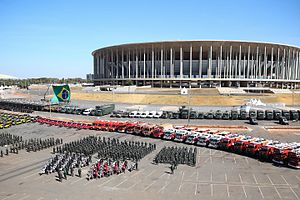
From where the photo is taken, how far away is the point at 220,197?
18.3 metres

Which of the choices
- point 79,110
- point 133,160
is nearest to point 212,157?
point 133,160

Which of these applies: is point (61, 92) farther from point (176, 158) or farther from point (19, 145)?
point (176, 158)

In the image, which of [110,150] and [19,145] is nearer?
[110,150]

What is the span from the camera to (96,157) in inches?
1126

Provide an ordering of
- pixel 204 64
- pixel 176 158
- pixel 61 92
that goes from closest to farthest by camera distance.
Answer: pixel 176 158
pixel 61 92
pixel 204 64

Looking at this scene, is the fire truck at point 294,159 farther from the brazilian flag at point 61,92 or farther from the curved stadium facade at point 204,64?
the curved stadium facade at point 204,64

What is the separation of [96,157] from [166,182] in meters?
10.1

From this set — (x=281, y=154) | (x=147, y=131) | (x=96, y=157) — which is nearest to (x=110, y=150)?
(x=96, y=157)

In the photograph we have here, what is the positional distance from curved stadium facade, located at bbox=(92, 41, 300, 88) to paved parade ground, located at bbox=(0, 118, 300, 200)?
94.8 metres

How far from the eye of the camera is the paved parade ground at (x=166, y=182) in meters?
18.8

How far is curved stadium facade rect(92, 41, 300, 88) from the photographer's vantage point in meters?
120

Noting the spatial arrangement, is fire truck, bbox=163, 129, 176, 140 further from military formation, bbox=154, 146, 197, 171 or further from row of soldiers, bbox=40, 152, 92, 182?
row of soldiers, bbox=40, 152, 92, 182

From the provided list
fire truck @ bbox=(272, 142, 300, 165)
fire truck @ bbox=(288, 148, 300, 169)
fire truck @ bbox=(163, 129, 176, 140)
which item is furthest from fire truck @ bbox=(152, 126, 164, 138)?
fire truck @ bbox=(288, 148, 300, 169)

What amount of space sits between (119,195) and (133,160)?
8.32m
